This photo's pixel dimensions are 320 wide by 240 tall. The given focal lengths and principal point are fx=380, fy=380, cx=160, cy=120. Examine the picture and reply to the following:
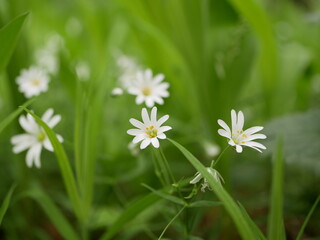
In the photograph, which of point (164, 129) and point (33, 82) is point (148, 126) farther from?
point (33, 82)

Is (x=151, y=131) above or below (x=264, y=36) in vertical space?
below

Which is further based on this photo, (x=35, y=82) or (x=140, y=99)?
(x=35, y=82)

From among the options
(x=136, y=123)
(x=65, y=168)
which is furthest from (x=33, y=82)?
(x=136, y=123)

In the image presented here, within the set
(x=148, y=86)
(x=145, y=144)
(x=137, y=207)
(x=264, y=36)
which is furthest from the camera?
(x=264, y=36)

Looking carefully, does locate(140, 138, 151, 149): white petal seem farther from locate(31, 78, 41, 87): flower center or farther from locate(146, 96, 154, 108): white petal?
locate(31, 78, 41, 87): flower center

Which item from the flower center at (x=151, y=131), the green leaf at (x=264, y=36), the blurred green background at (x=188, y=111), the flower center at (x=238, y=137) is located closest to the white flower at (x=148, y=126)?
the flower center at (x=151, y=131)

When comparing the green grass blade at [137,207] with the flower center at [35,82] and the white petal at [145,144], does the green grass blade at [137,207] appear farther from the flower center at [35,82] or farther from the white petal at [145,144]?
the flower center at [35,82]
